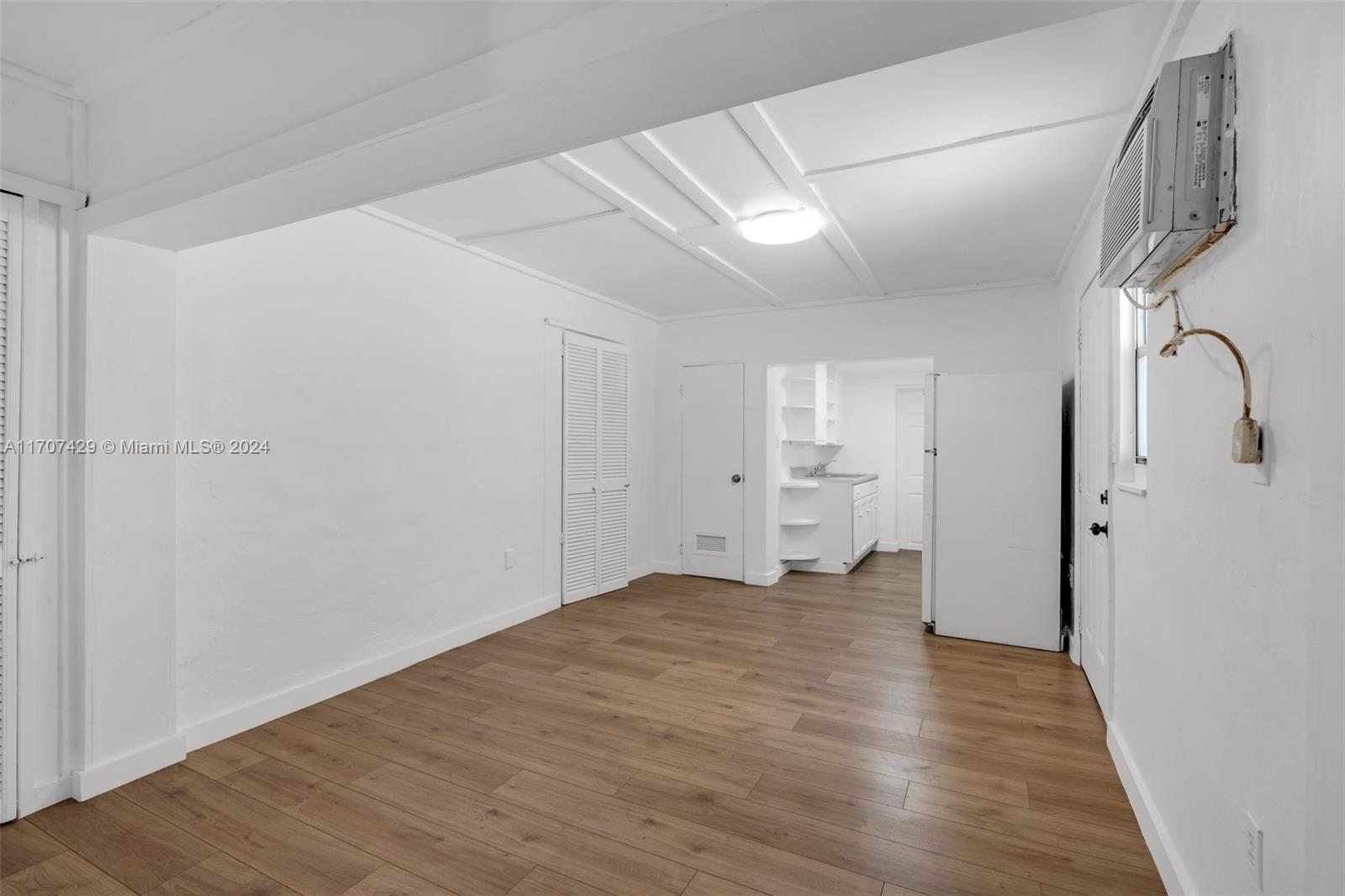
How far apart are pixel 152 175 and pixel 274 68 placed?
66cm

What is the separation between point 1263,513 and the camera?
3.99 feet

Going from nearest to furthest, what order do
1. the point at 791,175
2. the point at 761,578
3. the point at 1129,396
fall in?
the point at 1129,396
the point at 791,175
the point at 761,578

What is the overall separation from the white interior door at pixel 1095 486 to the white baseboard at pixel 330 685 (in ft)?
11.2

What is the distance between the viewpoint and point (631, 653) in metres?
3.87

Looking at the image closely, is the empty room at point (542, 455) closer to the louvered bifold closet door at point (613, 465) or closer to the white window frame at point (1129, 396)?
the white window frame at point (1129, 396)

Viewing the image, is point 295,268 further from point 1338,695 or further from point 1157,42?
point 1338,695

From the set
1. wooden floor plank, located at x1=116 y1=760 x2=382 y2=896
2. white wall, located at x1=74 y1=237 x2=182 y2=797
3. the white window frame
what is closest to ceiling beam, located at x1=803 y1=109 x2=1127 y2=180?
the white window frame

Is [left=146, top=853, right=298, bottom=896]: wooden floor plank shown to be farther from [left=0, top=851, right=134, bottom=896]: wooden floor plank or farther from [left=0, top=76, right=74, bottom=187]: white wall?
[left=0, top=76, right=74, bottom=187]: white wall

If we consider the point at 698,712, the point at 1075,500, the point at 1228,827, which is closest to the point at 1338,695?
the point at 1228,827

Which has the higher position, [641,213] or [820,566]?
[641,213]

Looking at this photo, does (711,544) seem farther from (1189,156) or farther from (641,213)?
(1189,156)

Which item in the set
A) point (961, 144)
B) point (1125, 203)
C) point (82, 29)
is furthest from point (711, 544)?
point (82, 29)

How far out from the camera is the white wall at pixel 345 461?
8.91 feet

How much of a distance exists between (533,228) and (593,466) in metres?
2.16
